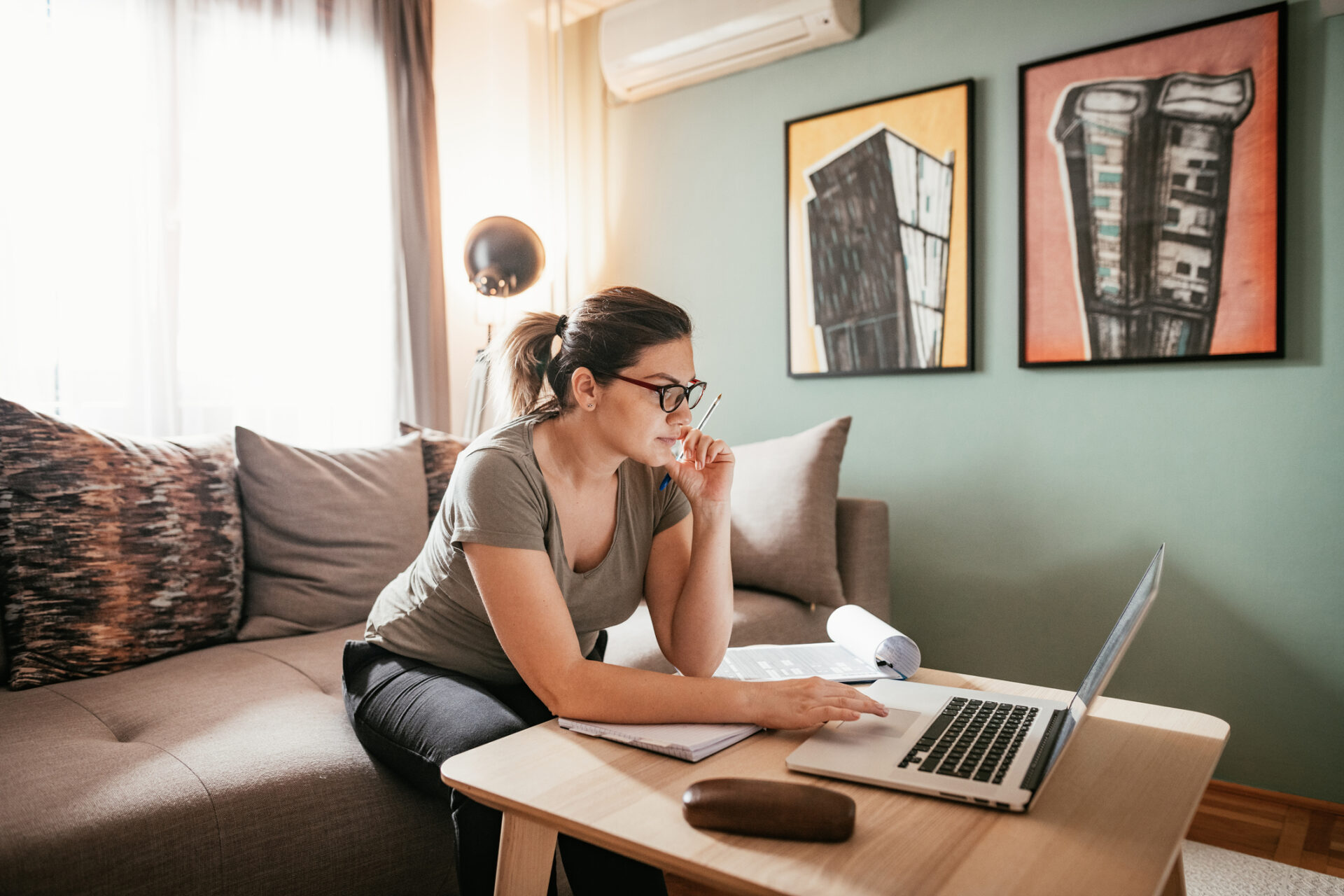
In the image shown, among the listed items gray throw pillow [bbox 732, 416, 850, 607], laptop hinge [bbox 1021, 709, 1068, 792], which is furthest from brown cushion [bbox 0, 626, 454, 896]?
gray throw pillow [bbox 732, 416, 850, 607]

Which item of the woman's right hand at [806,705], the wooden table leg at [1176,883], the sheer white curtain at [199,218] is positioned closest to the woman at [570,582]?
the woman's right hand at [806,705]

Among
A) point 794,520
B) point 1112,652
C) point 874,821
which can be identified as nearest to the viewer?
point 874,821

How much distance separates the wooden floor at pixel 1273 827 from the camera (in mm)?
1840

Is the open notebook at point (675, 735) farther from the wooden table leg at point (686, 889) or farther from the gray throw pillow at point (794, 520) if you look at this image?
the gray throw pillow at point (794, 520)

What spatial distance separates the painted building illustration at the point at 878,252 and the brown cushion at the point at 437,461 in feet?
3.77

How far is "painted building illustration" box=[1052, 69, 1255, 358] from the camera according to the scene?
2.07m

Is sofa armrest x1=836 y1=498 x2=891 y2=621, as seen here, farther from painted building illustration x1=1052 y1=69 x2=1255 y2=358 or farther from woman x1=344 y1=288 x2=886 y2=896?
woman x1=344 y1=288 x2=886 y2=896

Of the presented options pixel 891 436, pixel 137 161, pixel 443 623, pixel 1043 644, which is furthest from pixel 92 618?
pixel 1043 644

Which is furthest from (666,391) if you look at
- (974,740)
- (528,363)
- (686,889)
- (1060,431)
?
(1060,431)

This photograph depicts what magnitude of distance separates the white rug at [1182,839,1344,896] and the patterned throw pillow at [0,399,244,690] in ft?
6.61

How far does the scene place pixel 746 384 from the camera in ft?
9.69

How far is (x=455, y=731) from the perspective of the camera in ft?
3.84

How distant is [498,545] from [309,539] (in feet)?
3.63

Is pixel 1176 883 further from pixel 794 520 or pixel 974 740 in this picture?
pixel 794 520
